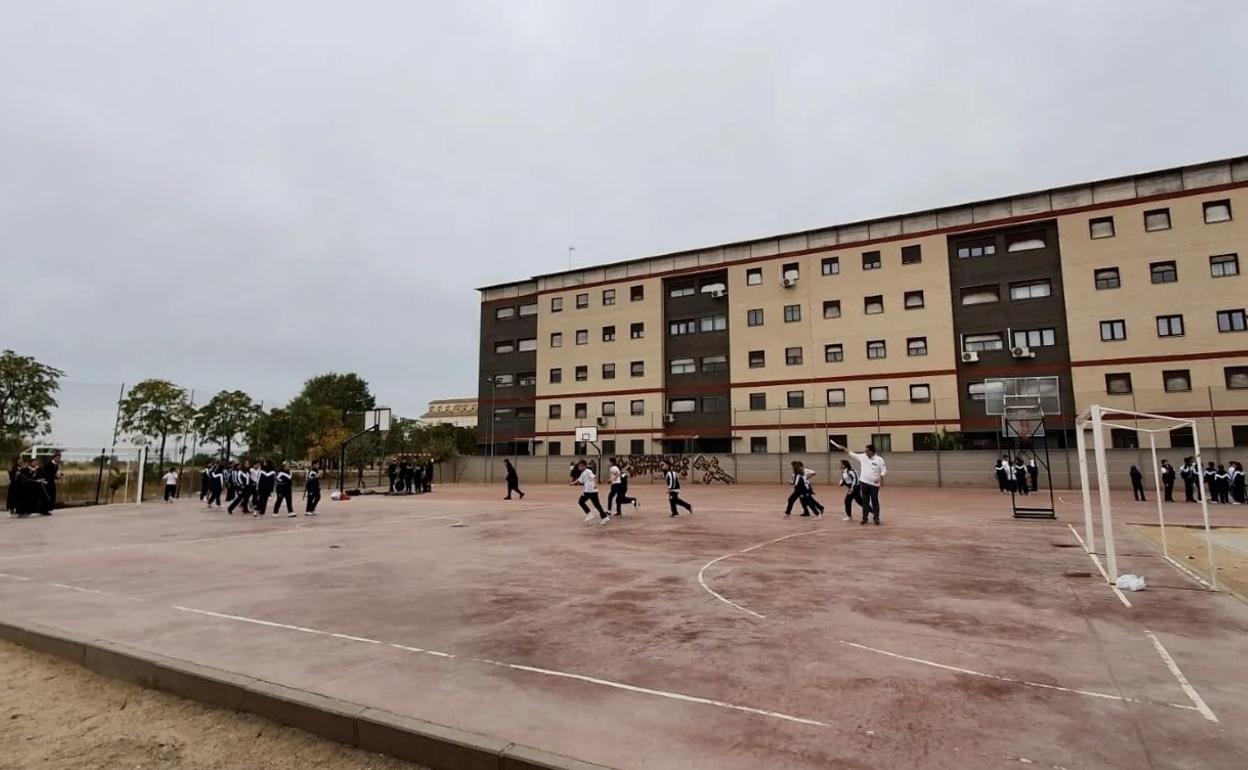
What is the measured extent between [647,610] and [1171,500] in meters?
26.4

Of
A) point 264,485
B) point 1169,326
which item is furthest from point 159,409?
point 1169,326

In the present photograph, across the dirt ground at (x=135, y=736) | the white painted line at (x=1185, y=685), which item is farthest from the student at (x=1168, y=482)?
the dirt ground at (x=135, y=736)

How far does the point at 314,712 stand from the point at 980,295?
135 ft

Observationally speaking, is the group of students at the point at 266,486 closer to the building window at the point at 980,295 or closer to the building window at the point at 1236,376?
the building window at the point at 980,295

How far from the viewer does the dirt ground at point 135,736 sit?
3883mm

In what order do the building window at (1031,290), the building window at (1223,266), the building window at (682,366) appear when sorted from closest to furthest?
the building window at (1223,266)
the building window at (1031,290)
the building window at (682,366)

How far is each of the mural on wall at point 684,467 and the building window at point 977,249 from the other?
63.4ft

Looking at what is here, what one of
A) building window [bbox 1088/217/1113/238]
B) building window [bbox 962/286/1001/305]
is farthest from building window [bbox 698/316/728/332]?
building window [bbox 1088/217/1113/238]

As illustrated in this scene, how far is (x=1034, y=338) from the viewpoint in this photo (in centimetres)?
3597

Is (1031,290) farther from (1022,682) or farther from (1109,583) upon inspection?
(1022,682)

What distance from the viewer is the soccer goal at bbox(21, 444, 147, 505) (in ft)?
88.8

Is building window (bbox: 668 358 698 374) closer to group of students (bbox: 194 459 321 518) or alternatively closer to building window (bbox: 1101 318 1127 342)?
building window (bbox: 1101 318 1127 342)

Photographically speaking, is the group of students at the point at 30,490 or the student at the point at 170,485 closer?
the group of students at the point at 30,490

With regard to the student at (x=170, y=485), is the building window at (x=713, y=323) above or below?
above
